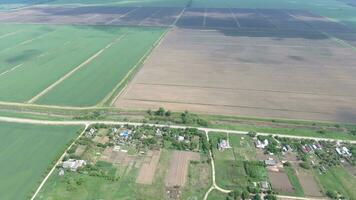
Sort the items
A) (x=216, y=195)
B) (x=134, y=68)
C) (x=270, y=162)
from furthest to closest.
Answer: (x=134, y=68)
(x=270, y=162)
(x=216, y=195)

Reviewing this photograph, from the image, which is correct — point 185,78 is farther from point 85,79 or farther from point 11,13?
point 11,13

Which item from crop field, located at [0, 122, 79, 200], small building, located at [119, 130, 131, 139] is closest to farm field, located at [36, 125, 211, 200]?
small building, located at [119, 130, 131, 139]

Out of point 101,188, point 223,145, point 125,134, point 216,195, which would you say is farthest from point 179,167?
point 125,134

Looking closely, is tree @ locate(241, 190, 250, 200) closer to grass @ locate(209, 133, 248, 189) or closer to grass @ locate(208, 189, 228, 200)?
grass @ locate(209, 133, 248, 189)

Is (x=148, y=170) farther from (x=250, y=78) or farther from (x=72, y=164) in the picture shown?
(x=250, y=78)

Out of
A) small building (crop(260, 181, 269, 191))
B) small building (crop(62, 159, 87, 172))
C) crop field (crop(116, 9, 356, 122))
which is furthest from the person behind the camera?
crop field (crop(116, 9, 356, 122))

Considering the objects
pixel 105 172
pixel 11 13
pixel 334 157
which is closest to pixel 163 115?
pixel 105 172
